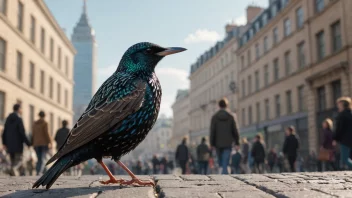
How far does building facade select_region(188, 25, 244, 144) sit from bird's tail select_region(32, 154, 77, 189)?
40.0m

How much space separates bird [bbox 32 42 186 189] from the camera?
332 centimetres

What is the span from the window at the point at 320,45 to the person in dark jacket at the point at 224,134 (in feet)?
55.7

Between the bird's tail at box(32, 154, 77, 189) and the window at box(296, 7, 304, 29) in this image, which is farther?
the window at box(296, 7, 304, 29)

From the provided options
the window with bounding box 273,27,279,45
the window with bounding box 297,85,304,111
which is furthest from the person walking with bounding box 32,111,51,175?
the window with bounding box 273,27,279,45

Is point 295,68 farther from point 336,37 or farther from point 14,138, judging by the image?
point 14,138

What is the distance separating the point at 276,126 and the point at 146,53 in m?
27.8

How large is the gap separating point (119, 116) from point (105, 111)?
0.13 m

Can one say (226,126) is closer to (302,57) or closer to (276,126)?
(302,57)

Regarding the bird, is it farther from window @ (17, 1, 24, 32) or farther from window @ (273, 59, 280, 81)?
window @ (273, 59, 280, 81)

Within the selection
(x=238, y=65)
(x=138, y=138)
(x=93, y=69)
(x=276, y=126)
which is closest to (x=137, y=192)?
(x=138, y=138)

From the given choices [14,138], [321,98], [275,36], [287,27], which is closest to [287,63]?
[287,27]

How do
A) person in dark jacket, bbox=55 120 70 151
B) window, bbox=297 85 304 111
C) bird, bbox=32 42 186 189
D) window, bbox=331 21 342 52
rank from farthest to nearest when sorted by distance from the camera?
window, bbox=297 85 304 111 → window, bbox=331 21 342 52 → person in dark jacket, bbox=55 120 70 151 → bird, bbox=32 42 186 189

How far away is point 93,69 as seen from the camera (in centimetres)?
18775

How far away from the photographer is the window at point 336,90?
21188 millimetres
